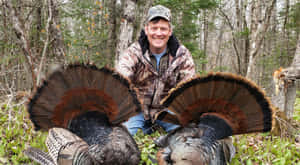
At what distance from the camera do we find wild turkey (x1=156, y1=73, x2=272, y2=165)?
1853 millimetres

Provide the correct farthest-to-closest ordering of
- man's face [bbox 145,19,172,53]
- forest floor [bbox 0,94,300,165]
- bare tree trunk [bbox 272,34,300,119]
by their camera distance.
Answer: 1. bare tree trunk [bbox 272,34,300,119]
2. man's face [bbox 145,19,172,53]
3. forest floor [bbox 0,94,300,165]

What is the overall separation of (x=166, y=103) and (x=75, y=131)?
3.59 ft

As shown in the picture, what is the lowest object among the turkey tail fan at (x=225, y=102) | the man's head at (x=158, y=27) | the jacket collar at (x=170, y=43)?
the turkey tail fan at (x=225, y=102)

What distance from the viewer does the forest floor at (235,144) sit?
8.55 feet

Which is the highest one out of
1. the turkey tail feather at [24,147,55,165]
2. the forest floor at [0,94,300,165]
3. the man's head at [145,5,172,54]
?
the man's head at [145,5,172,54]

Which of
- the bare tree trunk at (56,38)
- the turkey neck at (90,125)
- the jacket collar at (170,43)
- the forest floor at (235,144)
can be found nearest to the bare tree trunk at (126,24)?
the bare tree trunk at (56,38)

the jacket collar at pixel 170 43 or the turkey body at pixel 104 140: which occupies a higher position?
the jacket collar at pixel 170 43

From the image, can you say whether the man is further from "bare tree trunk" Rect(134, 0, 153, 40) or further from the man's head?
"bare tree trunk" Rect(134, 0, 153, 40)

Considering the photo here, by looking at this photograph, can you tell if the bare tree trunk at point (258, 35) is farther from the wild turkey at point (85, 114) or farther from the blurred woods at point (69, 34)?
the wild turkey at point (85, 114)

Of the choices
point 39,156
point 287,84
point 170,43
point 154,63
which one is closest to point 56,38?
point 154,63

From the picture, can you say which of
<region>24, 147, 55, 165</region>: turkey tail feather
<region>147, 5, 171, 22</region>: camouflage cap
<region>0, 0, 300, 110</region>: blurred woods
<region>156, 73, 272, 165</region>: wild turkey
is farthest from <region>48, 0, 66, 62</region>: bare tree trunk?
<region>156, 73, 272, 165</region>: wild turkey

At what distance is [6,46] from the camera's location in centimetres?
446

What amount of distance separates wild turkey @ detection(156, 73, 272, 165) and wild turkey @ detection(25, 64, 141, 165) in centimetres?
44

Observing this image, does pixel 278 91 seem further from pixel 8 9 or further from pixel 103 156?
pixel 8 9
